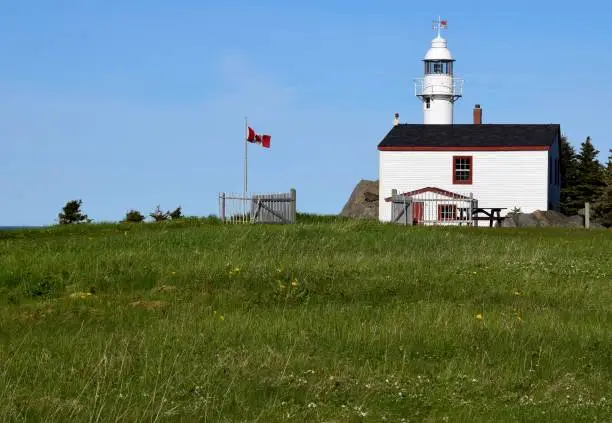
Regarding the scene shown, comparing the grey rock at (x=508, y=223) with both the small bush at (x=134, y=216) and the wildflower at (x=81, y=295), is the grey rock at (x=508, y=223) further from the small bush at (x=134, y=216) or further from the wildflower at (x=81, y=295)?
the wildflower at (x=81, y=295)

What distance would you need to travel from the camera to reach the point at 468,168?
5528cm

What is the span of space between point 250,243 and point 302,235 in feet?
9.08

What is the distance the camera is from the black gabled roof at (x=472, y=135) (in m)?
54.8

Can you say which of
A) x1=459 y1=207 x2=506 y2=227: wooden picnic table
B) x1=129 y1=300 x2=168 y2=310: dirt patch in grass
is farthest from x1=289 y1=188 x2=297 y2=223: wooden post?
x1=129 y1=300 x2=168 y2=310: dirt patch in grass

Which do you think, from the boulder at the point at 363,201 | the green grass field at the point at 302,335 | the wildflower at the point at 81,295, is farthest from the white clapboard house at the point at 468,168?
the wildflower at the point at 81,295

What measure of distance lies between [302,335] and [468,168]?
4464 cm

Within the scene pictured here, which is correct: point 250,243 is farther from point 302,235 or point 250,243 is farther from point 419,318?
point 419,318

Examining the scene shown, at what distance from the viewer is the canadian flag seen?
40656 millimetres

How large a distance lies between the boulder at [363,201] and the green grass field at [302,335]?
37.6 m

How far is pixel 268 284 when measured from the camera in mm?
17406

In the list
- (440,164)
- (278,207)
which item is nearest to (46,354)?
(278,207)

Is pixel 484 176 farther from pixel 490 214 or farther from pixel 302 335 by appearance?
pixel 302 335

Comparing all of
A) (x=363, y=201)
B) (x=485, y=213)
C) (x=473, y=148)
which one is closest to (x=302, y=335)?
(x=485, y=213)

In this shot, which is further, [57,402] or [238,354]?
[238,354]
